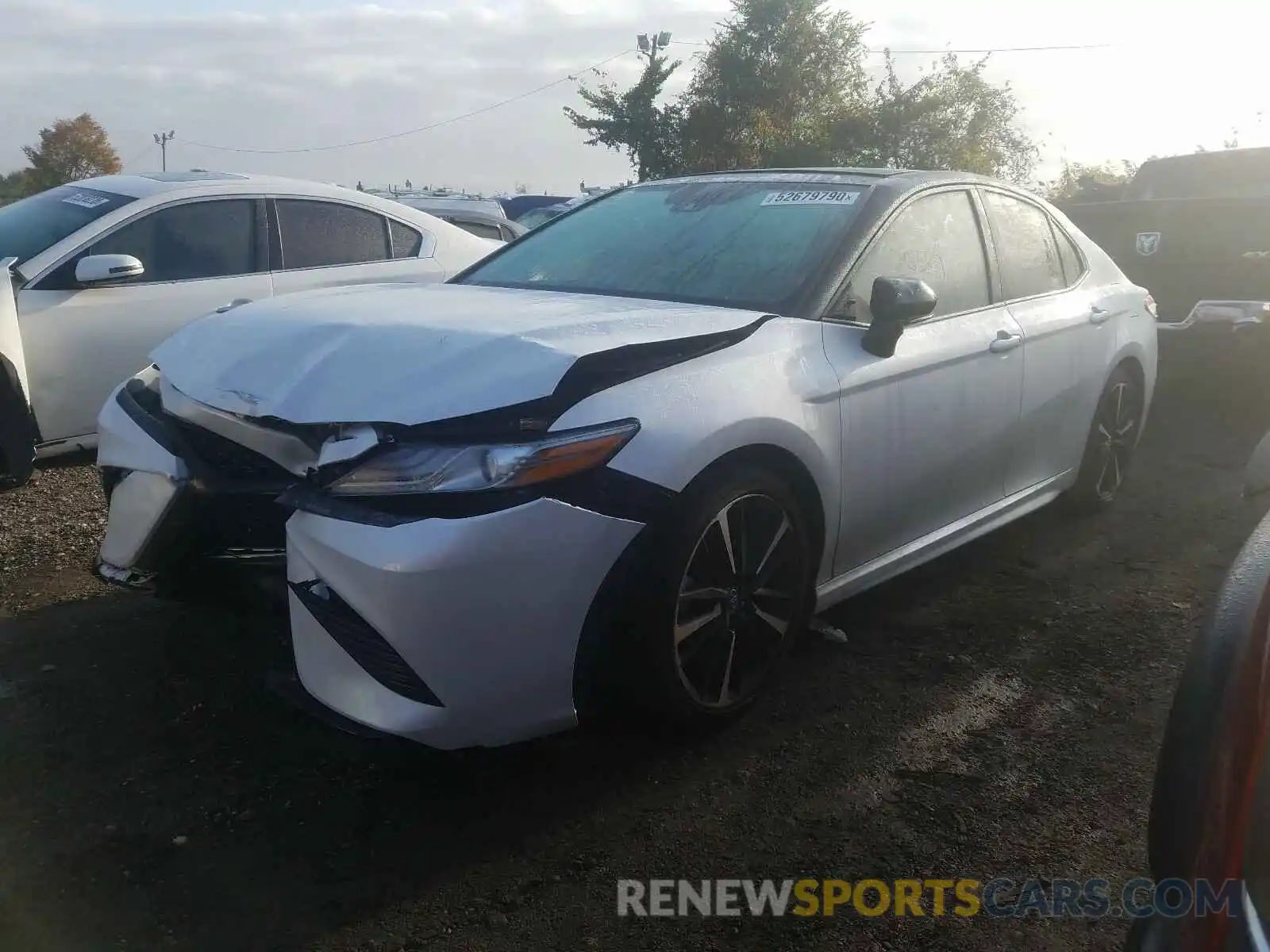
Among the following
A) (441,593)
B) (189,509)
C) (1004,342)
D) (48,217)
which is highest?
(48,217)

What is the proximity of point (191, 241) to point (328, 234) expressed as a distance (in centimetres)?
76

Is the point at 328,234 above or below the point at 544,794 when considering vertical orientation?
above

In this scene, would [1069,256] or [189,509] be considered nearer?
[189,509]

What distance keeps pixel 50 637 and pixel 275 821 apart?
4.71ft

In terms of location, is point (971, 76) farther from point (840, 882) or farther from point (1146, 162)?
point (840, 882)

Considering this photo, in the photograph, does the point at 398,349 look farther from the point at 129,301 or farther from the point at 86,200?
the point at 86,200

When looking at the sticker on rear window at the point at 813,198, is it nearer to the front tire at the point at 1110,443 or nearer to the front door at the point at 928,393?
the front door at the point at 928,393

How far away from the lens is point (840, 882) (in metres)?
2.35

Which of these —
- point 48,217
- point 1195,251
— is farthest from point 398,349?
point 1195,251

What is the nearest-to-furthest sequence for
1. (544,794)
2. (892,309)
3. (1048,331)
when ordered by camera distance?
(544,794) → (892,309) → (1048,331)

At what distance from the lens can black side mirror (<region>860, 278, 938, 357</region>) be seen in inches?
123

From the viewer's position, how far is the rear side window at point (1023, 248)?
13.4ft

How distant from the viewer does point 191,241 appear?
5.46 metres

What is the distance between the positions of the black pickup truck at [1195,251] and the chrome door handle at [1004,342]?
3273 mm
